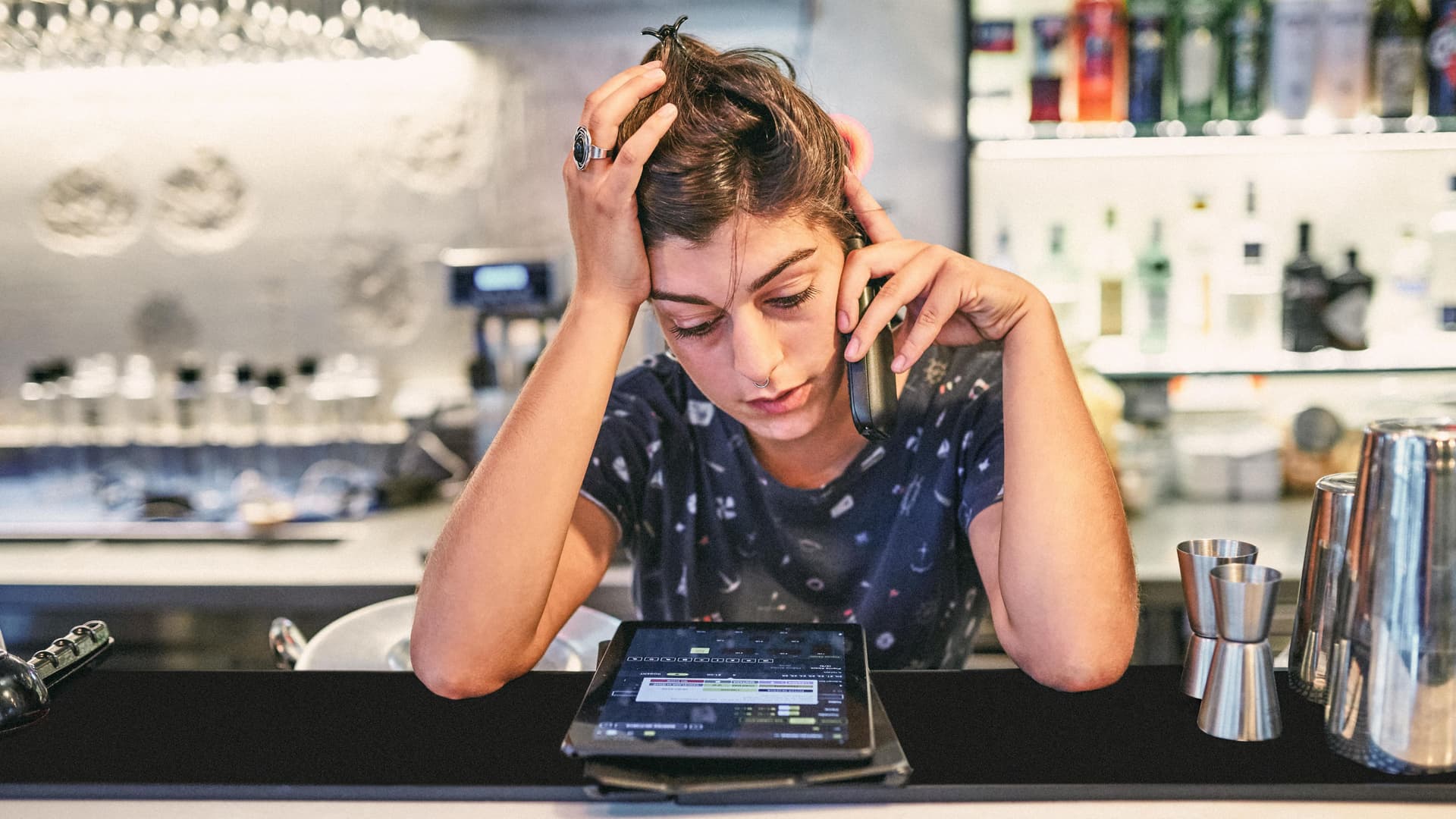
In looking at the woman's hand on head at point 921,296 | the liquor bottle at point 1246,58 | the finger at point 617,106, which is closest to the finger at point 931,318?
the woman's hand on head at point 921,296

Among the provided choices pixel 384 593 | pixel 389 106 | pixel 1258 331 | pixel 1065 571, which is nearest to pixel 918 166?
pixel 1258 331

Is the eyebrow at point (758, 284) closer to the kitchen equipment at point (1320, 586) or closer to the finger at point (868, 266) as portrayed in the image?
the finger at point (868, 266)

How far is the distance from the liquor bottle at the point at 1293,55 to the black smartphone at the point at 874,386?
171 cm

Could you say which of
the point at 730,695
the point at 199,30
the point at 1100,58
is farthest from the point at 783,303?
the point at 199,30

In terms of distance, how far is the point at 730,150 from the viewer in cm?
107

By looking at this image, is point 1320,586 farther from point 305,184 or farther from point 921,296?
point 305,184

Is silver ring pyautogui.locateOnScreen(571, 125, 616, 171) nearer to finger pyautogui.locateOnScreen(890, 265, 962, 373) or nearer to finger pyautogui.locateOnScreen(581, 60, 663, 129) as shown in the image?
finger pyautogui.locateOnScreen(581, 60, 663, 129)

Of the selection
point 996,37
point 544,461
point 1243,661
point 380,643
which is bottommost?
point 380,643

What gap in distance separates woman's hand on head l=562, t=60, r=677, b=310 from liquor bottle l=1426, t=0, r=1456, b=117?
204 centimetres

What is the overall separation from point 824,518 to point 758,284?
35 cm

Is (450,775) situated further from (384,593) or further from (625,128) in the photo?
(384,593)

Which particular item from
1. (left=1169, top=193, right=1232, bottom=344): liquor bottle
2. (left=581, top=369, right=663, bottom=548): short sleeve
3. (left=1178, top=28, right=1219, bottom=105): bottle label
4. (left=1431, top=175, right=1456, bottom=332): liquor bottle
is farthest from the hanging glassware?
(left=1431, top=175, right=1456, bottom=332): liquor bottle

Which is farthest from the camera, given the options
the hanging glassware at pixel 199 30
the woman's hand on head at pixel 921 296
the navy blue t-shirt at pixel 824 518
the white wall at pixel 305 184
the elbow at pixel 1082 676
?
the white wall at pixel 305 184

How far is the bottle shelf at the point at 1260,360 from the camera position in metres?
2.36
